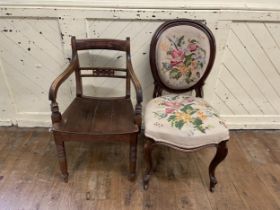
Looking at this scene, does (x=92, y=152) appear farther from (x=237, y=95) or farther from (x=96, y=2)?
(x=237, y=95)

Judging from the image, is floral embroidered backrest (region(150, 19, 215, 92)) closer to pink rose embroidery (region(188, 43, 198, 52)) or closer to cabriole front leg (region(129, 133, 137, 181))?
pink rose embroidery (region(188, 43, 198, 52))

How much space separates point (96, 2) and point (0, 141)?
1300 millimetres

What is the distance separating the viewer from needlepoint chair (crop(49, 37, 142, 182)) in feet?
4.17

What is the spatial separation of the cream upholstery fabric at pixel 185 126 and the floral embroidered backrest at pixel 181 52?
233 mm

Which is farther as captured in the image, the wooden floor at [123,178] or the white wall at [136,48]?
the white wall at [136,48]

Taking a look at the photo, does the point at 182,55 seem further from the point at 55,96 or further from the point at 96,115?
the point at 55,96

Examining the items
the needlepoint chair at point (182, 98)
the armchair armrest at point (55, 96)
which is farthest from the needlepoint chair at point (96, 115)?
the needlepoint chair at point (182, 98)

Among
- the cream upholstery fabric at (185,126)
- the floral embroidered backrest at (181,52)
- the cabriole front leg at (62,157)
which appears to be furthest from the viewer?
the floral embroidered backrest at (181,52)

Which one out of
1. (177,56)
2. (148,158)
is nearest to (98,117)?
(148,158)

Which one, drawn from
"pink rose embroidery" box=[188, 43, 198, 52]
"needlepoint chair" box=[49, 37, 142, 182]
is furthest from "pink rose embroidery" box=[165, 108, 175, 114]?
"pink rose embroidery" box=[188, 43, 198, 52]

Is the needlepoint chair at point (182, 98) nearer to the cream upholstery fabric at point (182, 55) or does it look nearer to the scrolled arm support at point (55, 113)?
the cream upholstery fabric at point (182, 55)

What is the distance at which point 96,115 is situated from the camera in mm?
1409

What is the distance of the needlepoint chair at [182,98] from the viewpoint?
1.24 metres

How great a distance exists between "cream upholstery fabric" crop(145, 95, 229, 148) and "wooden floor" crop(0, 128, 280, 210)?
40cm
